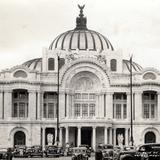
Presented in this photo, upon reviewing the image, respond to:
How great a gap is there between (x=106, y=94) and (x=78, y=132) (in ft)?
27.5

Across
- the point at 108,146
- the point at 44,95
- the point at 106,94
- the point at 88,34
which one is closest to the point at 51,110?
the point at 44,95

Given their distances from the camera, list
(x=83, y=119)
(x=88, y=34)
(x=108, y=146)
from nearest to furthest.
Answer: (x=108, y=146), (x=83, y=119), (x=88, y=34)

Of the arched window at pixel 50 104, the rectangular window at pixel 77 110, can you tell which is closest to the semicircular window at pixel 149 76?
the rectangular window at pixel 77 110

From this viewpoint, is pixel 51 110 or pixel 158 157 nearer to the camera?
pixel 158 157

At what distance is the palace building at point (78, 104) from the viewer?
104188mm

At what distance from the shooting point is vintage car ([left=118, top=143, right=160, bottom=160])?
5478 cm

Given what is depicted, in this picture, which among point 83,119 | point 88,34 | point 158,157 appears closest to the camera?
point 158,157

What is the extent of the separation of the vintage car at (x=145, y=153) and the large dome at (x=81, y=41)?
198 feet

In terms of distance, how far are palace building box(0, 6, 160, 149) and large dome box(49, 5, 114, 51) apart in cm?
512

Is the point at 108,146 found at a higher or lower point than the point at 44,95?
lower

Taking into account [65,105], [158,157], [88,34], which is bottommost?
[158,157]

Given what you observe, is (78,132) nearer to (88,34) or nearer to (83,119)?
(83,119)

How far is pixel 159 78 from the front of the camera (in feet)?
350

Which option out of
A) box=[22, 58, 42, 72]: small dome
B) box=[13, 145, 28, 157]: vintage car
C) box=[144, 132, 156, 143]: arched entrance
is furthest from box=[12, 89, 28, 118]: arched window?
box=[13, 145, 28, 157]: vintage car
